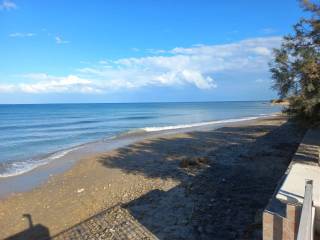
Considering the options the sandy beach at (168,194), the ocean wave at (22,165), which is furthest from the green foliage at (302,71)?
the ocean wave at (22,165)

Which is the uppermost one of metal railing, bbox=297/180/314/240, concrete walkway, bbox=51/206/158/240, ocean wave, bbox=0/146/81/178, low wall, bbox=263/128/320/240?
metal railing, bbox=297/180/314/240

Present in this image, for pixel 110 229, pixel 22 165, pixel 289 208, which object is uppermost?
pixel 289 208

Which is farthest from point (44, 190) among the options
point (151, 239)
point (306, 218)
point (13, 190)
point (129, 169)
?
point (306, 218)

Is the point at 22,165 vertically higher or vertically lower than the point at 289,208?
lower

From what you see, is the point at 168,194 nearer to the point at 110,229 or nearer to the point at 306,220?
the point at 110,229

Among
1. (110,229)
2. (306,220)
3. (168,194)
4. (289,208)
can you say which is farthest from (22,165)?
(306,220)

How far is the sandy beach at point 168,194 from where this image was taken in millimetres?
7137

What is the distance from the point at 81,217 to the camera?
831 centimetres

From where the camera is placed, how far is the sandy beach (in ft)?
23.4

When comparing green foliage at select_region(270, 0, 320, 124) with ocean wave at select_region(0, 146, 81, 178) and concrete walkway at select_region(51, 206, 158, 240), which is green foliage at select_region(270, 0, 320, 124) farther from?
ocean wave at select_region(0, 146, 81, 178)

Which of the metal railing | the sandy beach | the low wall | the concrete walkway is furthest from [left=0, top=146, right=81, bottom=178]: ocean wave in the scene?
the metal railing

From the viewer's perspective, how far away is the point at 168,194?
9.21 meters

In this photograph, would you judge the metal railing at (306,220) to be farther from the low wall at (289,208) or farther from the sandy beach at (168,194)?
the sandy beach at (168,194)

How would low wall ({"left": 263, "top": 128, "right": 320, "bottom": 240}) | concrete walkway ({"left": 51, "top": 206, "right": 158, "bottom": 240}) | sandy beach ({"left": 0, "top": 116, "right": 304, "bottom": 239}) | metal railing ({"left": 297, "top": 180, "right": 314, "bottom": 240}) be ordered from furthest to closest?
1. sandy beach ({"left": 0, "top": 116, "right": 304, "bottom": 239})
2. concrete walkway ({"left": 51, "top": 206, "right": 158, "bottom": 240})
3. low wall ({"left": 263, "top": 128, "right": 320, "bottom": 240})
4. metal railing ({"left": 297, "top": 180, "right": 314, "bottom": 240})
